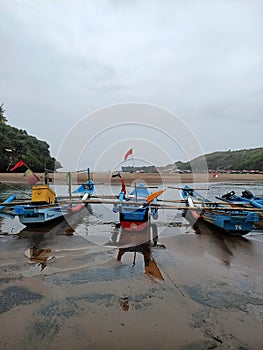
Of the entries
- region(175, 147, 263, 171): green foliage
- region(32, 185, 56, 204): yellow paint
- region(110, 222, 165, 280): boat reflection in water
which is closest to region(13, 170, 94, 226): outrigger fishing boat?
region(32, 185, 56, 204): yellow paint

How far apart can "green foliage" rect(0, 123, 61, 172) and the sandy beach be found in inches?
1131

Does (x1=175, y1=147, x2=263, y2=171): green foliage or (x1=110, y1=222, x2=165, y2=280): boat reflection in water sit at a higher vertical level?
(x1=175, y1=147, x2=263, y2=171): green foliage

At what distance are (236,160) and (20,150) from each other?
3132 inches

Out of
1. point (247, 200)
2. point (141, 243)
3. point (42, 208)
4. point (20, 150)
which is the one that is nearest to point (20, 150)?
point (20, 150)

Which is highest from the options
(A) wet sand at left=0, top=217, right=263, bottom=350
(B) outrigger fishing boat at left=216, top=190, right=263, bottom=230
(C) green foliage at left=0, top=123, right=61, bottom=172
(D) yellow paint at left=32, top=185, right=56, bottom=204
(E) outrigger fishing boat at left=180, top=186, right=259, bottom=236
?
(C) green foliage at left=0, top=123, right=61, bottom=172

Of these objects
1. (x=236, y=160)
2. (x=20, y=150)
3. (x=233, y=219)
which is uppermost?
(x=236, y=160)

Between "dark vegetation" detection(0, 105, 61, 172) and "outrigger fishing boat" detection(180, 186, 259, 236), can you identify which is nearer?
"outrigger fishing boat" detection(180, 186, 259, 236)

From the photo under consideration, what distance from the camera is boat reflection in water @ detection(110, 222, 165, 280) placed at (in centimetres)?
615

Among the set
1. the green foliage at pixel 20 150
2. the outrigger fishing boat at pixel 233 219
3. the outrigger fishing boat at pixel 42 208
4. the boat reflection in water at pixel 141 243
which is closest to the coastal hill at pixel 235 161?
the green foliage at pixel 20 150

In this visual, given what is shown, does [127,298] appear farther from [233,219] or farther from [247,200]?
[247,200]

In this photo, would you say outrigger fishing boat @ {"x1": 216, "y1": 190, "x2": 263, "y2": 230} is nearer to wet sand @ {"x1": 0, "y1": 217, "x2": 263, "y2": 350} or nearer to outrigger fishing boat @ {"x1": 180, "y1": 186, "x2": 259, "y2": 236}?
outrigger fishing boat @ {"x1": 180, "y1": 186, "x2": 259, "y2": 236}

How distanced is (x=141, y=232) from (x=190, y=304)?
4.91m

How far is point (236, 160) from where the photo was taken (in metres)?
98.8

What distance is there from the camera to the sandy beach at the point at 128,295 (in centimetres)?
359
